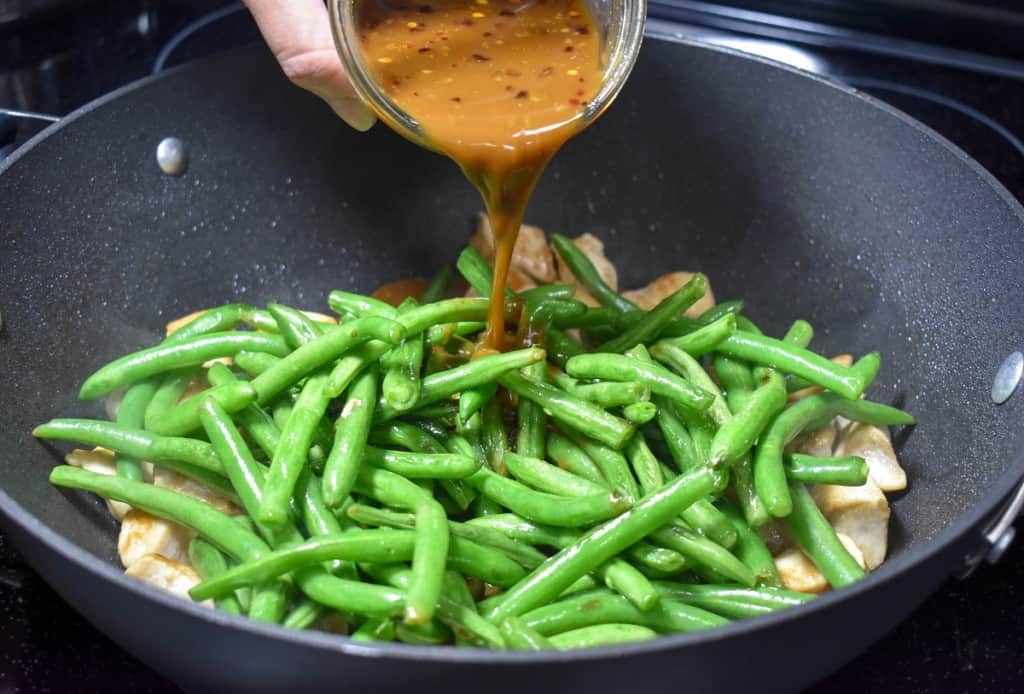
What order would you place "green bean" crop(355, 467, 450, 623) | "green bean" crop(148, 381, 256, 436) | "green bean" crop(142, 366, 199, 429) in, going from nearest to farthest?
1. "green bean" crop(355, 467, 450, 623)
2. "green bean" crop(148, 381, 256, 436)
3. "green bean" crop(142, 366, 199, 429)

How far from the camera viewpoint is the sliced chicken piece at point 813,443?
268 centimetres

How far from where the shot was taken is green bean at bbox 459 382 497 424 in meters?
2.49

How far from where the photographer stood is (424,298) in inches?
125

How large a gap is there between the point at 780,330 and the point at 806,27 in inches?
52.3

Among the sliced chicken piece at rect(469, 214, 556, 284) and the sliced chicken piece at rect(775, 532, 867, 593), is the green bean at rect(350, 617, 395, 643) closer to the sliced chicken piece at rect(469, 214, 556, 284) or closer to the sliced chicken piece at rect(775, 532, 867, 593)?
the sliced chicken piece at rect(775, 532, 867, 593)

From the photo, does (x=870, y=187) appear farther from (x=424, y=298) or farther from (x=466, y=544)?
(x=466, y=544)

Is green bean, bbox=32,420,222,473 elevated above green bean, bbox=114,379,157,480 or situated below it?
above

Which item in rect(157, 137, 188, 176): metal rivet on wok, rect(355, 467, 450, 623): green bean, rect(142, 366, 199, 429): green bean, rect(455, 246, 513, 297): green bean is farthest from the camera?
rect(157, 137, 188, 176): metal rivet on wok

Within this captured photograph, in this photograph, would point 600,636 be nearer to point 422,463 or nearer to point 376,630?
point 376,630

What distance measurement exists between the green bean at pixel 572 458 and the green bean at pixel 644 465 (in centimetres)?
8

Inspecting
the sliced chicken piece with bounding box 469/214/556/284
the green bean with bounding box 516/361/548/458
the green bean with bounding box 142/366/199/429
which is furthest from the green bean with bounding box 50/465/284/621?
the sliced chicken piece with bounding box 469/214/556/284

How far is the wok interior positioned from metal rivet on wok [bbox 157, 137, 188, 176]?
0.07 ft

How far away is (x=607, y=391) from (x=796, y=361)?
49 cm

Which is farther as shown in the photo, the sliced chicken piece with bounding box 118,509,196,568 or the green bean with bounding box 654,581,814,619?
the sliced chicken piece with bounding box 118,509,196,568
